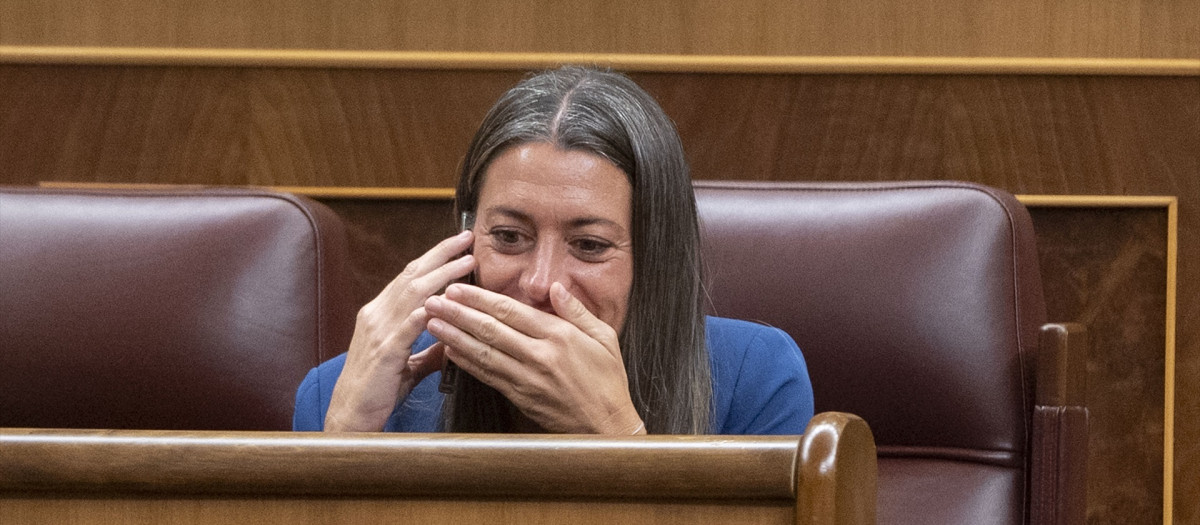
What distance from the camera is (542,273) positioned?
3.27 feet

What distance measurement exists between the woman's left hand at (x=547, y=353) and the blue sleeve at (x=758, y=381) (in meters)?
0.19

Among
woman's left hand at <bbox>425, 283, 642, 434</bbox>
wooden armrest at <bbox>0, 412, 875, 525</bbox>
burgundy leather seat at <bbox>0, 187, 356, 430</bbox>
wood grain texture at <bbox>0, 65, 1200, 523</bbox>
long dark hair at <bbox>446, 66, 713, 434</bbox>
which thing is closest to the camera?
wooden armrest at <bbox>0, 412, 875, 525</bbox>

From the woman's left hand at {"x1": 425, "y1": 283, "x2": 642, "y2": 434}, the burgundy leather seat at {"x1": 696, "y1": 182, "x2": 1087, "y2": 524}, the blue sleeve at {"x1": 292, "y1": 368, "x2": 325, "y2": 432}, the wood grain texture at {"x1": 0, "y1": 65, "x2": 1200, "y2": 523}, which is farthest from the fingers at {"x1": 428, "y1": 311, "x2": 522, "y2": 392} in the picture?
the wood grain texture at {"x1": 0, "y1": 65, "x2": 1200, "y2": 523}

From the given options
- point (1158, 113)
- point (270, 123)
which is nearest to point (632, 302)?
point (270, 123)

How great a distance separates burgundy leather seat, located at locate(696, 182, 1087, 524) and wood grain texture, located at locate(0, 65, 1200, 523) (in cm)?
32

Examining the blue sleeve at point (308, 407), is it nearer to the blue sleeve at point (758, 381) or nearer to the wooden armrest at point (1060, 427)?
the blue sleeve at point (758, 381)

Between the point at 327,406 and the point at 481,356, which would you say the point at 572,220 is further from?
the point at 327,406

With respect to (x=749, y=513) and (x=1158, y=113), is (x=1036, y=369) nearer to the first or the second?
(x=1158, y=113)

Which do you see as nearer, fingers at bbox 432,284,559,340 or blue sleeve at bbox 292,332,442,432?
fingers at bbox 432,284,559,340

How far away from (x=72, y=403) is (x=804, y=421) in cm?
66

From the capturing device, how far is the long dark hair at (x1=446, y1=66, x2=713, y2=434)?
1.06m

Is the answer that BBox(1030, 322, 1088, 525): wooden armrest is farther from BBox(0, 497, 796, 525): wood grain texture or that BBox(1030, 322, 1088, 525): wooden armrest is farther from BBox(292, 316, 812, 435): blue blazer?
BBox(0, 497, 796, 525): wood grain texture

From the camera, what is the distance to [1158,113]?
1517 mm

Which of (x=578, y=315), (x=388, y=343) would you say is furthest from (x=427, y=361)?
(x=578, y=315)
